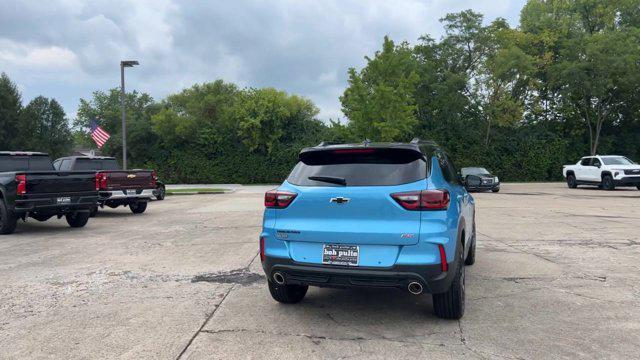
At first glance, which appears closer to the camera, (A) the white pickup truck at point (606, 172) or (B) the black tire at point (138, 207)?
(B) the black tire at point (138, 207)

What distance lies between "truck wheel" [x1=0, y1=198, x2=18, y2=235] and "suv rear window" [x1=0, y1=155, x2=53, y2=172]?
1.75m

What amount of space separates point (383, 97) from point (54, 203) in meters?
22.3

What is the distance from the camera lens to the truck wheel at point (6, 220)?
35.6 feet

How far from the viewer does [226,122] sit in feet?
127

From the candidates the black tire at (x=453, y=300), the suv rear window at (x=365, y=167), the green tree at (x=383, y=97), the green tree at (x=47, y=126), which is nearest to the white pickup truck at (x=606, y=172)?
the green tree at (x=383, y=97)

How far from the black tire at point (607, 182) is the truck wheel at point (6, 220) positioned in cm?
2583

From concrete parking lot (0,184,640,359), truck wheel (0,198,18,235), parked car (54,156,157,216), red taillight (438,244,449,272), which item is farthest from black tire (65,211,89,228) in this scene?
red taillight (438,244,449,272)

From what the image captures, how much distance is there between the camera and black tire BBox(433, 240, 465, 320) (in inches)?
182

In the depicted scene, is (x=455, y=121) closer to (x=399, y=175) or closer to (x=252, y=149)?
(x=252, y=149)

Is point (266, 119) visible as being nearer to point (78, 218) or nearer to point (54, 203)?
point (78, 218)

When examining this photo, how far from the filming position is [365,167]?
15.2ft

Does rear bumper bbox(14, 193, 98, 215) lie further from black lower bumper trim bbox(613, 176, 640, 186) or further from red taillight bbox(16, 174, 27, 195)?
black lower bumper trim bbox(613, 176, 640, 186)

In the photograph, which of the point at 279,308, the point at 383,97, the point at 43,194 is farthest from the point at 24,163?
the point at 383,97

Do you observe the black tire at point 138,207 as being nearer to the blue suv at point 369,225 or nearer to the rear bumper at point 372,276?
the blue suv at point 369,225
